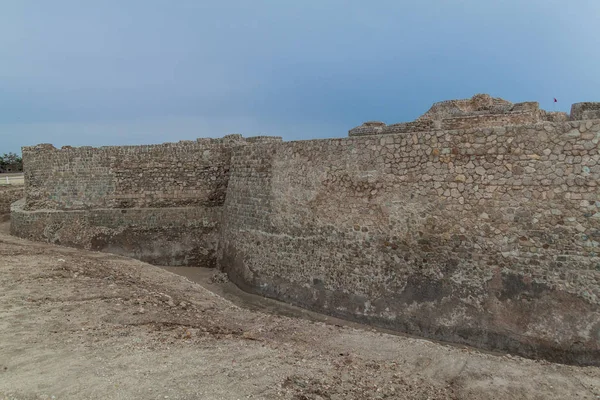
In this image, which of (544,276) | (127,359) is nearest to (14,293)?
(127,359)

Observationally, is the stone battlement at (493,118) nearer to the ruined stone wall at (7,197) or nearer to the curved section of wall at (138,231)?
the curved section of wall at (138,231)

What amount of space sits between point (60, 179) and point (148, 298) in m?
8.93

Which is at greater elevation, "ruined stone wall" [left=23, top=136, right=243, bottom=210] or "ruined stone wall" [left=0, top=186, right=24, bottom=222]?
"ruined stone wall" [left=23, top=136, right=243, bottom=210]

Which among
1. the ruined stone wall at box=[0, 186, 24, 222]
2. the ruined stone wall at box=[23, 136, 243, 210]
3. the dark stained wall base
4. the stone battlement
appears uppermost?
the stone battlement

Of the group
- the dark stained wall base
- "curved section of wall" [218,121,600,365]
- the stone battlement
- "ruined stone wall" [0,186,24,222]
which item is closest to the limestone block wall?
the stone battlement

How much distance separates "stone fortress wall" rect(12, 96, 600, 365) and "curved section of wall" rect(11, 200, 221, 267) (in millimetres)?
1026

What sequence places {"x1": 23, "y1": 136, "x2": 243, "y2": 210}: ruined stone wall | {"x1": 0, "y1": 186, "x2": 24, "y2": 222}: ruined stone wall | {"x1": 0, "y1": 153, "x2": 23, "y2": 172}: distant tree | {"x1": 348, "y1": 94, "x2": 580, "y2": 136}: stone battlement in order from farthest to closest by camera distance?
{"x1": 0, "y1": 153, "x2": 23, "y2": 172}: distant tree < {"x1": 0, "y1": 186, "x2": 24, "y2": 222}: ruined stone wall < {"x1": 23, "y1": 136, "x2": 243, "y2": 210}: ruined stone wall < {"x1": 348, "y1": 94, "x2": 580, "y2": 136}: stone battlement

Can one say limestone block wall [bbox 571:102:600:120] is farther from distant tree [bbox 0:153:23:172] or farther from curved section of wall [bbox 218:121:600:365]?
distant tree [bbox 0:153:23:172]

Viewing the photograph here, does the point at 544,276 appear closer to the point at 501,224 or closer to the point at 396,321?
the point at 501,224

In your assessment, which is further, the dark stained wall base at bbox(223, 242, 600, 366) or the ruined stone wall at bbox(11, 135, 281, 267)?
the ruined stone wall at bbox(11, 135, 281, 267)

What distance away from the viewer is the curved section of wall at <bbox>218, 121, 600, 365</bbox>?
20.6ft

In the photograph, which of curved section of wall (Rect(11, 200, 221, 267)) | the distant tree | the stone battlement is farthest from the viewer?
the distant tree

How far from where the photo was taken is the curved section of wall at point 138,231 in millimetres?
12812

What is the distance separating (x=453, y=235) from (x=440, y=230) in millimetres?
234
